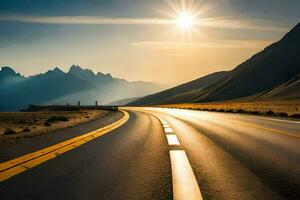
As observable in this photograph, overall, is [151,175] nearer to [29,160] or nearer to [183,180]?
[183,180]

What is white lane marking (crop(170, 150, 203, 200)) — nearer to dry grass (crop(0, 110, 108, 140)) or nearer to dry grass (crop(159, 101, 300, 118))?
dry grass (crop(0, 110, 108, 140))

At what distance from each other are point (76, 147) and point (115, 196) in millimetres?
5057

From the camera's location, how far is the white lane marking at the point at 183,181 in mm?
4602

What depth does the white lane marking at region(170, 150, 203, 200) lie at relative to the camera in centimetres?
460

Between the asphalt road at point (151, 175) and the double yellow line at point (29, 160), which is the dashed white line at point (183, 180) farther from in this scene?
the double yellow line at point (29, 160)

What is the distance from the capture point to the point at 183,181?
18.0ft

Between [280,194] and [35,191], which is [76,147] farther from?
[280,194]

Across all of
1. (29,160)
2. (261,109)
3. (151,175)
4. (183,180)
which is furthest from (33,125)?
(261,109)

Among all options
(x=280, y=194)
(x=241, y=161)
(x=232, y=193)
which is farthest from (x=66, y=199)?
(x=241, y=161)

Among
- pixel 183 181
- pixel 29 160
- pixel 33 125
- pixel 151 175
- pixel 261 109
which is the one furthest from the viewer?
pixel 261 109

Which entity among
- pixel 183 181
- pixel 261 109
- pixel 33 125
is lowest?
pixel 183 181

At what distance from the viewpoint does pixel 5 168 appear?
621cm

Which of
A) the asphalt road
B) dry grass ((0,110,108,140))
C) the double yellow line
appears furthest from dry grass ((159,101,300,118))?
the double yellow line

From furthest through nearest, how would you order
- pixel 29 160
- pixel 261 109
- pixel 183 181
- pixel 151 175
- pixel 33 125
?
1. pixel 261 109
2. pixel 33 125
3. pixel 29 160
4. pixel 151 175
5. pixel 183 181
